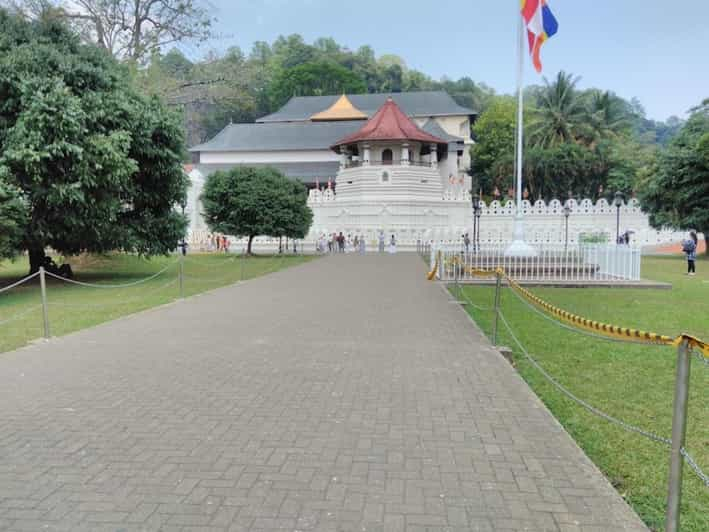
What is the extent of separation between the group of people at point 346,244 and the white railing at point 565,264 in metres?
17.2

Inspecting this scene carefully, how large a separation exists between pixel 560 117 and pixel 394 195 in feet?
64.8

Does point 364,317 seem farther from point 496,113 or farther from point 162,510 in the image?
point 496,113

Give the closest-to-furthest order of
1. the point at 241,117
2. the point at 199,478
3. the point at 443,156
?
the point at 199,478
the point at 443,156
the point at 241,117

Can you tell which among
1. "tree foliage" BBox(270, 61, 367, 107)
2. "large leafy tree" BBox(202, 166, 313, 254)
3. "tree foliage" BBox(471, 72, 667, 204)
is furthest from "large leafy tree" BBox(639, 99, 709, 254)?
"tree foliage" BBox(270, 61, 367, 107)

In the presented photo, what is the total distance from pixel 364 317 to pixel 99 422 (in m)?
5.98

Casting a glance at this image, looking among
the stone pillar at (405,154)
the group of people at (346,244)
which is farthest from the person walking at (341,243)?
the stone pillar at (405,154)

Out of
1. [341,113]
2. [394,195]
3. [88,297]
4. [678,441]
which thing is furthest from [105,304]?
[341,113]

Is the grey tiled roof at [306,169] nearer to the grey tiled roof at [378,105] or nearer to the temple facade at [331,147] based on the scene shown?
the temple facade at [331,147]

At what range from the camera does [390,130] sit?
44812mm

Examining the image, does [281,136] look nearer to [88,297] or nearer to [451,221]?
[451,221]

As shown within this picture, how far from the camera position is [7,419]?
15.7 feet

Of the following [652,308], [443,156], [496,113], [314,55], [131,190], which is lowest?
[652,308]

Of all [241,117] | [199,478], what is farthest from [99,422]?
[241,117]

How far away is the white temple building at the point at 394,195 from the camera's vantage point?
40.3 m
